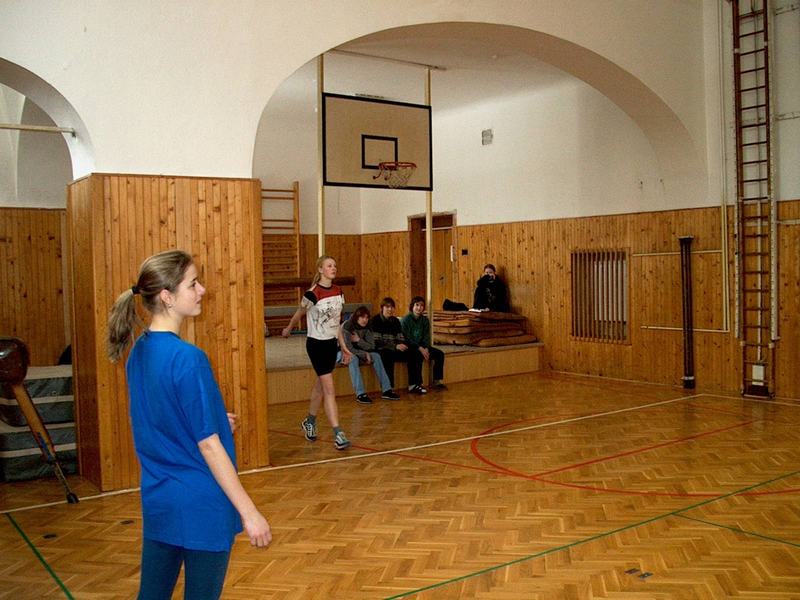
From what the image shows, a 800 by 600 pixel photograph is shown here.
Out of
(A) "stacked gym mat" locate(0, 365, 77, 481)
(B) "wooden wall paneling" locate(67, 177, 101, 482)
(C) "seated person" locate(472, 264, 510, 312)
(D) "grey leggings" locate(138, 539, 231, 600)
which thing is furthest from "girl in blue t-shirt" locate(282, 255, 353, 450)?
(C) "seated person" locate(472, 264, 510, 312)

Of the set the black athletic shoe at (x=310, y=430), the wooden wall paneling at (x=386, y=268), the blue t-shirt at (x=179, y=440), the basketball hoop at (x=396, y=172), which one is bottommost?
the black athletic shoe at (x=310, y=430)

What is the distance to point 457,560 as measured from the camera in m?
4.05

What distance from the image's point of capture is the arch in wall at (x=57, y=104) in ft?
17.5

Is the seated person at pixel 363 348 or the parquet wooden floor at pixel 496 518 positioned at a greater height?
the seated person at pixel 363 348

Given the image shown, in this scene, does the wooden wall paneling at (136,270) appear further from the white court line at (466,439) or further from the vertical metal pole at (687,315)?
the vertical metal pole at (687,315)

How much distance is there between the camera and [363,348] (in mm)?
9234

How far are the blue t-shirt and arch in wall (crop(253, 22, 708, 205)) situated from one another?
5570 millimetres

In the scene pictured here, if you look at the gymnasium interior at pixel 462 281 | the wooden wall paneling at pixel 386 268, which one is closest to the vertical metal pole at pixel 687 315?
the gymnasium interior at pixel 462 281

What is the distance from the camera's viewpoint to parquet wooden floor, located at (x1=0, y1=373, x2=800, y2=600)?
3768 millimetres

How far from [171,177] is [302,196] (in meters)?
9.37

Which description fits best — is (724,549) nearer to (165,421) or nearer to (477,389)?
(165,421)

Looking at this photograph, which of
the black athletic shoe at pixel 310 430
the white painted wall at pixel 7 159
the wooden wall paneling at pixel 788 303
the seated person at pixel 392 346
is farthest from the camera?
the white painted wall at pixel 7 159

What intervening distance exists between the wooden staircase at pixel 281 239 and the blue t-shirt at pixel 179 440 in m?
12.4

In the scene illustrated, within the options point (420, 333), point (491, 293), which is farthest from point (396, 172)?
point (491, 293)
